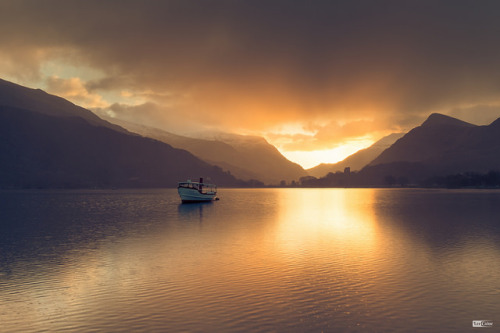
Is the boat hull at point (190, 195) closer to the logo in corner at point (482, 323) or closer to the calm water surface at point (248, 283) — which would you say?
the calm water surface at point (248, 283)

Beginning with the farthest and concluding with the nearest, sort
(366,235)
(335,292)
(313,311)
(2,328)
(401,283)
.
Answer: (366,235) < (401,283) < (335,292) < (313,311) < (2,328)

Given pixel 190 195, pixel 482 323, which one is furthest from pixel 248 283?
pixel 190 195

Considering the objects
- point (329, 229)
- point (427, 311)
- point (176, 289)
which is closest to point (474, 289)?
point (427, 311)

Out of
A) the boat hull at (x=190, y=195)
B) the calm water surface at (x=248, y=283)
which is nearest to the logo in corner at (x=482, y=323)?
the calm water surface at (x=248, y=283)

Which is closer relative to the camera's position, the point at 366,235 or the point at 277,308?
the point at 277,308

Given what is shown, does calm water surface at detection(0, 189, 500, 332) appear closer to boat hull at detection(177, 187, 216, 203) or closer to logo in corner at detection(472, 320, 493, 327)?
logo in corner at detection(472, 320, 493, 327)

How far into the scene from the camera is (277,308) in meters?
20.9

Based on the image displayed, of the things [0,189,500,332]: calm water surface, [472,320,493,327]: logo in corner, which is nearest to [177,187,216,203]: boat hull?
[0,189,500,332]: calm water surface

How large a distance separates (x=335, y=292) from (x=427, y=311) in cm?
589

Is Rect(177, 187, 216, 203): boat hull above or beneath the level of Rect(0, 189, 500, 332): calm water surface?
above

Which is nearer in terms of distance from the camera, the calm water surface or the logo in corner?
the logo in corner

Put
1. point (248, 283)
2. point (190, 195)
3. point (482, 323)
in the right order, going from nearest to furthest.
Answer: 1. point (482, 323)
2. point (248, 283)
3. point (190, 195)

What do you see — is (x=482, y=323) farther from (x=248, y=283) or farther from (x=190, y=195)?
(x=190, y=195)

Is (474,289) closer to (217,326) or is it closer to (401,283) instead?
(401,283)
